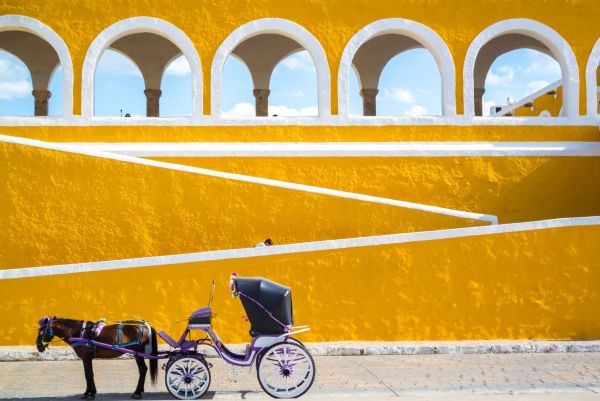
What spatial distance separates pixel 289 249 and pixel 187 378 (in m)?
3.31

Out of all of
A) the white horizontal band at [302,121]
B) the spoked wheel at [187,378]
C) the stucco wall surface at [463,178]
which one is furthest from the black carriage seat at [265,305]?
the white horizontal band at [302,121]

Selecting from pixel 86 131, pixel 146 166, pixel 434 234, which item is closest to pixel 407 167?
pixel 434 234

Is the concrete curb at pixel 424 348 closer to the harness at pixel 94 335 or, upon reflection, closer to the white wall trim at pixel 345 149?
the harness at pixel 94 335

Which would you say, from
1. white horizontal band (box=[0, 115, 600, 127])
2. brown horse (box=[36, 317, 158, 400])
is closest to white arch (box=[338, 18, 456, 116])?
white horizontal band (box=[0, 115, 600, 127])

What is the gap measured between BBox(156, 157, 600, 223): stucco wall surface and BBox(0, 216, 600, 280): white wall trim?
226 cm

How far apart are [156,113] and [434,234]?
9.11 m

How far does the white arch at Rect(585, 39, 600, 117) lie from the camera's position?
13.3 metres

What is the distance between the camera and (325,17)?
1292 cm

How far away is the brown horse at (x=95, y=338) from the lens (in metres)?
6.96

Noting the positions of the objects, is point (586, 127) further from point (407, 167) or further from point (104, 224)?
point (104, 224)

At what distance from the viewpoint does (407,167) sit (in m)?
12.4

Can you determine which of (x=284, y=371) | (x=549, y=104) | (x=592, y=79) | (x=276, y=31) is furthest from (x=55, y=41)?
(x=549, y=104)

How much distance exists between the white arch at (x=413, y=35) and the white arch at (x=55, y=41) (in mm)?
4489

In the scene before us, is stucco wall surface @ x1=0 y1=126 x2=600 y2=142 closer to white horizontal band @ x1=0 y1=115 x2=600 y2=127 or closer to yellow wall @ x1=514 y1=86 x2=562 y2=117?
white horizontal band @ x1=0 y1=115 x2=600 y2=127
